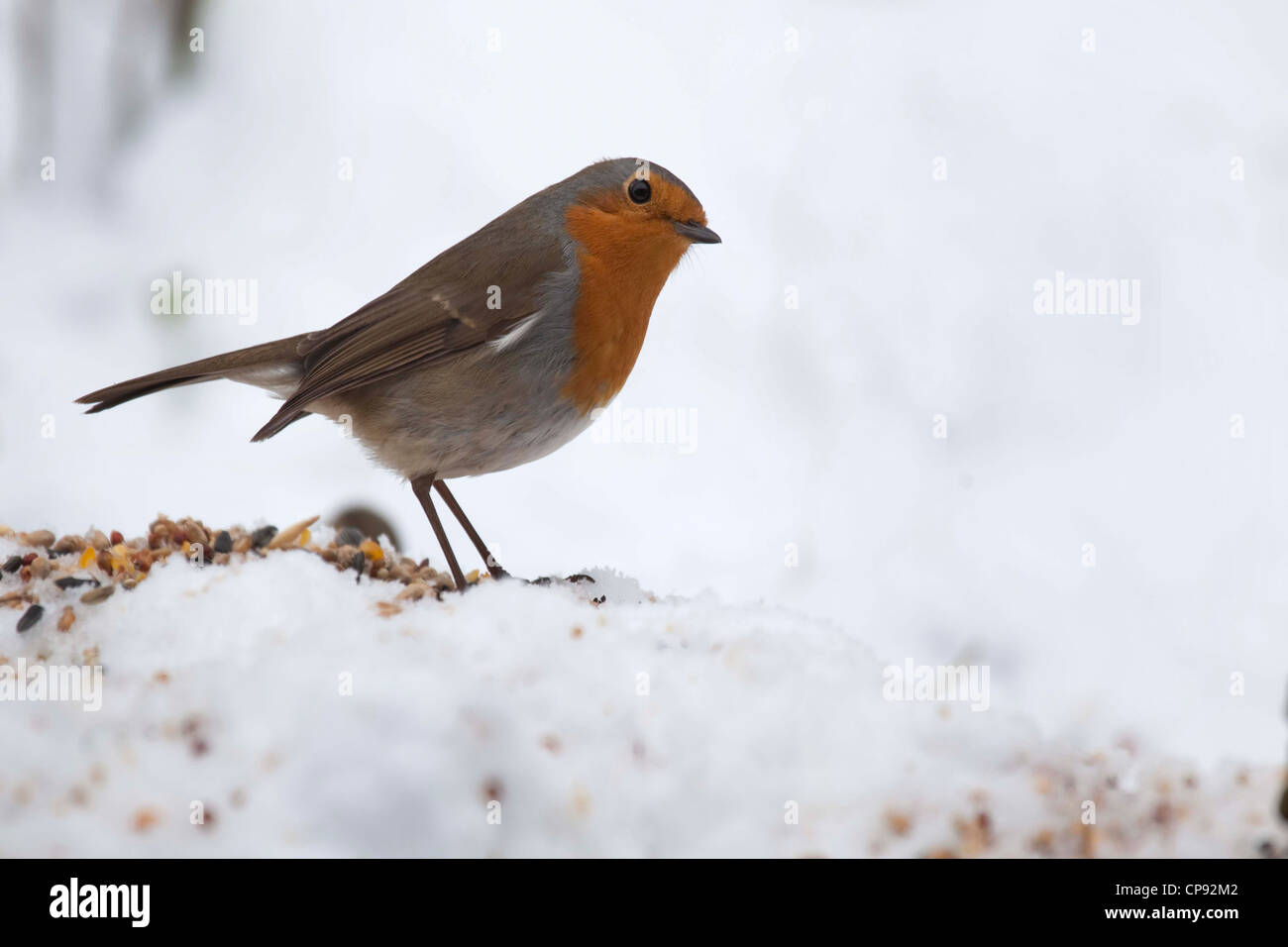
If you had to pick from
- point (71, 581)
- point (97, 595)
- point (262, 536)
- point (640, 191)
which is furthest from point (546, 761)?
point (640, 191)

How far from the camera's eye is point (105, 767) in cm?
189

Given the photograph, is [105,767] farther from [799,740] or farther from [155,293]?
[155,293]

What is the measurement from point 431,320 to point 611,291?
48 centimetres

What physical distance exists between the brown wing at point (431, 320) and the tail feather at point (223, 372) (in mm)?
68

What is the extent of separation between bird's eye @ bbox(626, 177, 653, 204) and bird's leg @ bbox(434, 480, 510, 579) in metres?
0.96

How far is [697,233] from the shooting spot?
3057 mm

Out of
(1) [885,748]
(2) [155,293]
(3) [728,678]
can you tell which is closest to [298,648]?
(3) [728,678]

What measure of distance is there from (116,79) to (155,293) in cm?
75

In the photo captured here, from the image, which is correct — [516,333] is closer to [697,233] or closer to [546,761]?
[697,233]

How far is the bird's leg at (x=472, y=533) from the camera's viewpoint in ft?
10.6

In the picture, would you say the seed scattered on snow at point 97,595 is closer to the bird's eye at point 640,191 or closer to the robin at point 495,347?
the robin at point 495,347

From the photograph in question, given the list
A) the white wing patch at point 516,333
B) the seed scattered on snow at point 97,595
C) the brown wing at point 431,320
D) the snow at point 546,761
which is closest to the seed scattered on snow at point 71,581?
the seed scattered on snow at point 97,595

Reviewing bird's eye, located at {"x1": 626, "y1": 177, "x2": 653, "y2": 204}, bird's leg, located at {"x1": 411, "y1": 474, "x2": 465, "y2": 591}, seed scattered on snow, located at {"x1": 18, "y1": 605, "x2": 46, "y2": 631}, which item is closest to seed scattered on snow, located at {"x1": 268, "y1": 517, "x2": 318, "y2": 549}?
bird's leg, located at {"x1": 411, "y1": 474, "x2": 465, "y2": 591}

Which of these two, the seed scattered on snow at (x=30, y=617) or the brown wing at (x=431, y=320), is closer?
the seed scattered on snow at (x=30, y=617)
